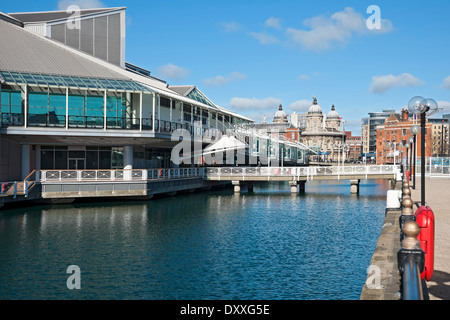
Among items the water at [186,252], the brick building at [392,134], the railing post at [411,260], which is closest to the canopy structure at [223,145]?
the water at [186,252]

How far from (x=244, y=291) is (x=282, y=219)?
16.4 metres

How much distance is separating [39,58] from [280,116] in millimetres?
150044

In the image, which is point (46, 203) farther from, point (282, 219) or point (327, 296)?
point (327, 296)

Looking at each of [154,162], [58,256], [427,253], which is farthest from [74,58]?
[427,253]

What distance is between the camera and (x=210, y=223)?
28938 mm

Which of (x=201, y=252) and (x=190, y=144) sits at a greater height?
(x=190, y=144)

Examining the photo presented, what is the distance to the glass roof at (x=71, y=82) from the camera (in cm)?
3544

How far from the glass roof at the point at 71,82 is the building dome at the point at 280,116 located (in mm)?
146799

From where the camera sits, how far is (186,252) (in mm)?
20203

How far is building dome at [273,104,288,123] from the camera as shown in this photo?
183 metres

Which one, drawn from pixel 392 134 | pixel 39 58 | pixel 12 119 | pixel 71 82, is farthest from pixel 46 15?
pixel 392 134

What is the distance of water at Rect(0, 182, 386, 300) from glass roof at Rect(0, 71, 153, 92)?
1042 centimetres

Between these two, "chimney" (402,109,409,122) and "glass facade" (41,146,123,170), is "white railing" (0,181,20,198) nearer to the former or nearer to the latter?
"glass facade" (41,146,123,170)
